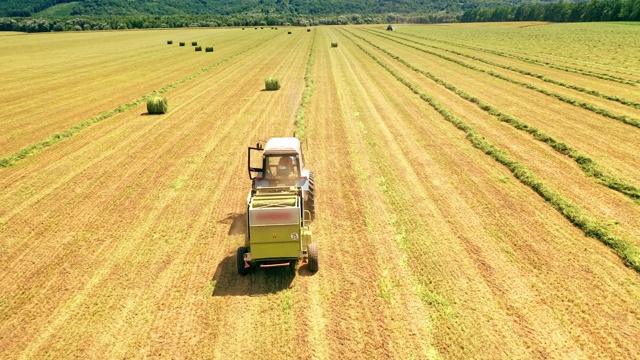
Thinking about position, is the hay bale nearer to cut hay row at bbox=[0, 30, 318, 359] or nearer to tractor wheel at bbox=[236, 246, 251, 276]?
cut hay row at bbox=[0, 30, 318, 359]

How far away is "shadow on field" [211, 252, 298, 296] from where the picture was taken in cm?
811

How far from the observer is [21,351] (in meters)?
6.71

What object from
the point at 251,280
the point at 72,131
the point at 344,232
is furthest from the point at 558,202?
the point at 72,131

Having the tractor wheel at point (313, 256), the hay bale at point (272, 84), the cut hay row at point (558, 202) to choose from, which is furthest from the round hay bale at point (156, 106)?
the tractor wheel at point (313, 256)

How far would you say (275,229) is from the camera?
7.89 m

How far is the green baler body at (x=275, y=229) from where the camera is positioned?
7828 mm

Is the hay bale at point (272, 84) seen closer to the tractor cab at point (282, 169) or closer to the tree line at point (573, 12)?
the tractor cab at point (282, 169)

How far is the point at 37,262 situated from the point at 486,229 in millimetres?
10184

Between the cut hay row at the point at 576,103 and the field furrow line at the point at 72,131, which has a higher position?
the cut hay row at the point at 576,103

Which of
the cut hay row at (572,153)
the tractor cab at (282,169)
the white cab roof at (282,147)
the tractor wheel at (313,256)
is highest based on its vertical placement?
the white cab roof at (282,147)

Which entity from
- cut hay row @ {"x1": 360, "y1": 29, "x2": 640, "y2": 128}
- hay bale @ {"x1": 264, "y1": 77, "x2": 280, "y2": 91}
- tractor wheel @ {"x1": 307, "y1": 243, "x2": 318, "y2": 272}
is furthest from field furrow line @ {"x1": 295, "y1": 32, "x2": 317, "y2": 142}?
cut hay row @ {"x1": 360, "y1": 29, "x2": 640, "y2": 128}

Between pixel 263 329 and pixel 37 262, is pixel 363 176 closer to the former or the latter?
pixel 263 329

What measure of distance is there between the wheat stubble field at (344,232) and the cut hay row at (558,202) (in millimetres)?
56

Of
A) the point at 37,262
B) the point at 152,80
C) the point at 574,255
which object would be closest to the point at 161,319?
the point at 37,262
